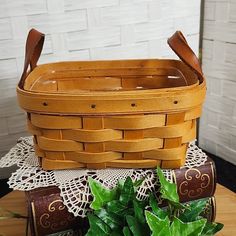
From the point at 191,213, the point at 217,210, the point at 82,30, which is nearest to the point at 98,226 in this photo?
the point at 191,213

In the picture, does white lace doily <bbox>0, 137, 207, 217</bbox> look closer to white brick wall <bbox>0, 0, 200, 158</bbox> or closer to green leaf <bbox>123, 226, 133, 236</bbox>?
green leaf <bbox>123, 226, 133, 236</bbox>

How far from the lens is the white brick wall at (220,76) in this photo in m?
0.73

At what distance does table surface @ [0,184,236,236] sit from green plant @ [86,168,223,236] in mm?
125

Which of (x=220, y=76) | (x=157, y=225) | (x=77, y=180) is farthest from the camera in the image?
(x=220, y=76)

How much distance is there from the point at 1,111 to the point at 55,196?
289 millimetres

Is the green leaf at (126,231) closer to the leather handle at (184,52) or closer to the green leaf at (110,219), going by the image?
the green leaf at (110,219)

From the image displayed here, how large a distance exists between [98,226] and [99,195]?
41 millimetres

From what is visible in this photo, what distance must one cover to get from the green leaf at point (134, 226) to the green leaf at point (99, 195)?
4 cm

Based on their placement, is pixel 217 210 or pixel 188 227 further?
pixel 217 210

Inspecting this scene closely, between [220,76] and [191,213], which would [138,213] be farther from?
[220,76]

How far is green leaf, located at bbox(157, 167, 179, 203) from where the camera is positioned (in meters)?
0.47

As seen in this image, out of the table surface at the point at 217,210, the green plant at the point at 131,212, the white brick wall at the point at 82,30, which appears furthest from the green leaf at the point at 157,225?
the white brick wall at the point at 82,30

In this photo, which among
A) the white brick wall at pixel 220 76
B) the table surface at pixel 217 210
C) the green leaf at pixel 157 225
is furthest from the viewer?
the white brick wall at pixel 220 76

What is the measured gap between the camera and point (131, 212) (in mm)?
471
